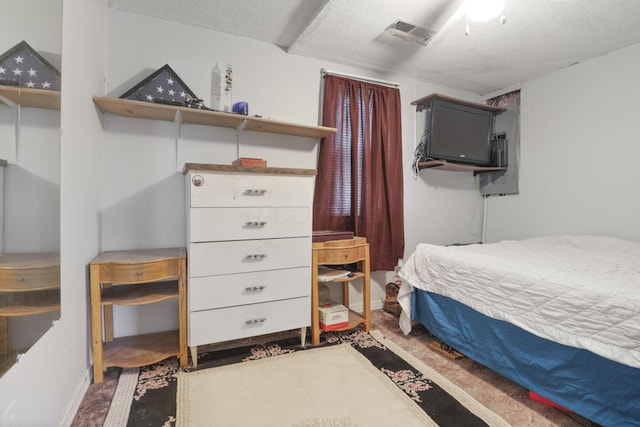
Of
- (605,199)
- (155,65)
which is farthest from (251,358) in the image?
(605,199)

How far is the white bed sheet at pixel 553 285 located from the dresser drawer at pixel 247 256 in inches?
32.6

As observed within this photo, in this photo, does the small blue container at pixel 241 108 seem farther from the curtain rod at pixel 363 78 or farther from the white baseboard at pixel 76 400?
the white baseboard at pixel 76 400

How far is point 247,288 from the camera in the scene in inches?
68.6

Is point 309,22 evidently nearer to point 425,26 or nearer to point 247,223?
point 425,26

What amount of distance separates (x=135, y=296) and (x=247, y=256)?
64 cm

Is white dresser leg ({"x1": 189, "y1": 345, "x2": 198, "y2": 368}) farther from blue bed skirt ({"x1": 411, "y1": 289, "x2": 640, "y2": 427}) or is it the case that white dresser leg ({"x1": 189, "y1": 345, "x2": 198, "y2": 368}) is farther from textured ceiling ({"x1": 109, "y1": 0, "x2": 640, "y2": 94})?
textured ceiling ({"x1": 109, "y1": 0, "x2": 640, "y2": 94})

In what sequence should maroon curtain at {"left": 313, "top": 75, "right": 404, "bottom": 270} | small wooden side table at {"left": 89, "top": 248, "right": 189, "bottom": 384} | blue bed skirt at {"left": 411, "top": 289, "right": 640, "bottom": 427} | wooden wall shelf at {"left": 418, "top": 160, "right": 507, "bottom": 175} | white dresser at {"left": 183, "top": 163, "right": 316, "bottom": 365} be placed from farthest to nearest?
wooden wall shelf at {"left": 418, "top": 160, "right": 507, "bottom": 175} → maroon curtain at {"left": 313, "top": 75, "right": 404, "bottom": 270} → white dresser at {"left": 183, "top": 163, "right": 316, "bottom": 365} → small wooden side table at {"left": 89, "top": 248, "right": 189, "bottom": 384} → blue bed skirt at {"left": 411, "top": 289, "right": 640, "bottom": 427}

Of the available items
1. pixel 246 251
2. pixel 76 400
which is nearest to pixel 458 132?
pixel 246 251

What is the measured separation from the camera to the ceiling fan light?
1.54 meters

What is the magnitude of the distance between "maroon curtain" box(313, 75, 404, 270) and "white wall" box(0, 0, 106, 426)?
145cm

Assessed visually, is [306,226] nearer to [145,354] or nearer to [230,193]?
[230,193]

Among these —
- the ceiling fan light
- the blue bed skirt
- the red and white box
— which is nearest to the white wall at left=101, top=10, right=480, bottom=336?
the red and white box

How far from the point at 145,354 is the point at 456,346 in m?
1.83

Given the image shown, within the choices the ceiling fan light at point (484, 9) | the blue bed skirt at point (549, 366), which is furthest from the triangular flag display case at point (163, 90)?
the blue bed skirt at point (549, 366)
